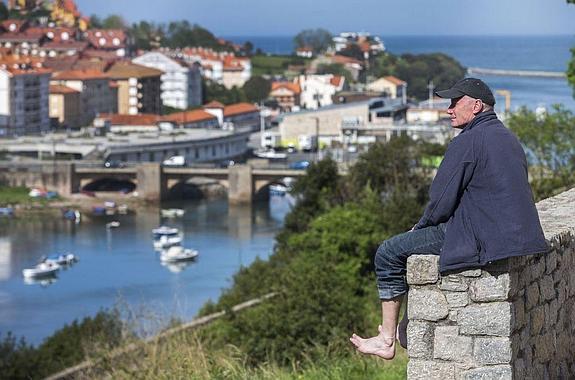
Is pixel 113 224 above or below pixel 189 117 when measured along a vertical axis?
below

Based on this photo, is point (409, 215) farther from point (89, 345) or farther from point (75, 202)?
point (75, 202)

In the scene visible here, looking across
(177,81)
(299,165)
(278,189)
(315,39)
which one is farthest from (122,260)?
(315,39)

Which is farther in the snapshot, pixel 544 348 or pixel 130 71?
pixel 130 71

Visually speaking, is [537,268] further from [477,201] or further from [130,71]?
[130,71]

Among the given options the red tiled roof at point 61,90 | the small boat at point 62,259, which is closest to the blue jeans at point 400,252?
the small boat at point 62,259

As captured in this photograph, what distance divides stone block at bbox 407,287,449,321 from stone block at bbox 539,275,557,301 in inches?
12.0

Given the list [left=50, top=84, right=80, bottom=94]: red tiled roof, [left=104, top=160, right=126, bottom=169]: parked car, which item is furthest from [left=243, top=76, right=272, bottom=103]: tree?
[left=104, top=160, right=126, bottom=169]: parked car

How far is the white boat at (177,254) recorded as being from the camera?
74.0 ft

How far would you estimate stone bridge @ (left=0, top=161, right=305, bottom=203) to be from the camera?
34875 mm

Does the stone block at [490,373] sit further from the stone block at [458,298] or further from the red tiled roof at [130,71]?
the red tiled roof at [130,71]

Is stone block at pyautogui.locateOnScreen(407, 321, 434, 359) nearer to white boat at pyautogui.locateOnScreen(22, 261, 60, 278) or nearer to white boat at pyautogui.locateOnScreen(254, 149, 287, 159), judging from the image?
white boat at pyautogui.locateOnScreen(22, 261, 60, 278)

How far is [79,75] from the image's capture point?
52062 millimetres

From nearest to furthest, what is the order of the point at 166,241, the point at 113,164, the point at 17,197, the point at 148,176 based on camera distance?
the point at 166,241
the point at 17,197
the point at 148,176
the point at 113,164

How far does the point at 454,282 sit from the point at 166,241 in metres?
22.1
